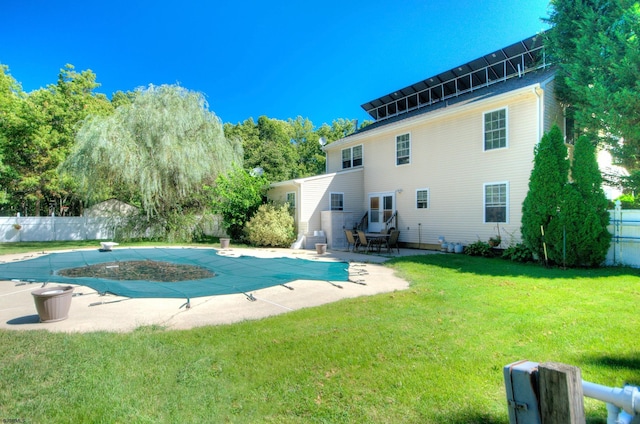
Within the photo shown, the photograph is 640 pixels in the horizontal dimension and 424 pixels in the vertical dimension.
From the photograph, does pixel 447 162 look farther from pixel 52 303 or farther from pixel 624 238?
pixel 52 303

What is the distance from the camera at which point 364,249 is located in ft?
46.9

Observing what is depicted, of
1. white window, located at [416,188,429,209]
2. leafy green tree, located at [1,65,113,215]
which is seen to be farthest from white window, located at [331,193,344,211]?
leafy green tree, located at [1,65,113,215]

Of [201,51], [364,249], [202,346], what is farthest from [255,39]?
[202,346]

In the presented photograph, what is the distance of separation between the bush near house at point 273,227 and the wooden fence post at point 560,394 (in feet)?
47.1

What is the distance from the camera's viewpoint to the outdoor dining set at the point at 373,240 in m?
13.1

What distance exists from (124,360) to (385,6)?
14.3 metres

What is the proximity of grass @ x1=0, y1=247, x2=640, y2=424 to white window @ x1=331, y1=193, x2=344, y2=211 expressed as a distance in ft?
35.8

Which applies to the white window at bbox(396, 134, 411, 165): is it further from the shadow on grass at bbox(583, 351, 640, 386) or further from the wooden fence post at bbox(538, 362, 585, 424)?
the wooden fence post at bbox(538, 362, 585, 424)

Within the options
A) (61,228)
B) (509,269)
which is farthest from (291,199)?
(61,228)

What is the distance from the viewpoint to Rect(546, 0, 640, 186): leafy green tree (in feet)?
31.0

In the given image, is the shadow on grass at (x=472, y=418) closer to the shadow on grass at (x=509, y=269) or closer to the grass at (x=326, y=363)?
the grass at (x=326, y=363)

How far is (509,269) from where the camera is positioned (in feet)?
28.7

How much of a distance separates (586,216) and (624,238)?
135cm

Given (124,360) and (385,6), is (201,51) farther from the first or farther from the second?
(124,360)
